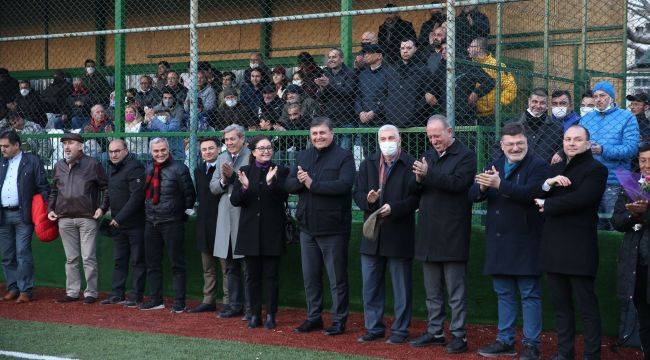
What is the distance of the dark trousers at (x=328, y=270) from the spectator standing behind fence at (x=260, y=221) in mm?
338

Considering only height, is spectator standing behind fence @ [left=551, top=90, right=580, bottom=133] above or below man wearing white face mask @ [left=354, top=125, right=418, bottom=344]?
above

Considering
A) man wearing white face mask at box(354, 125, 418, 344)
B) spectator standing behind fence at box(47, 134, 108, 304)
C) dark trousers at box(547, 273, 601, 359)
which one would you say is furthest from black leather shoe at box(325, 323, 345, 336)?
spectator standing behind fence at box(47, 134, 108, 304)

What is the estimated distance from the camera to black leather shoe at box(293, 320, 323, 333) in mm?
8805

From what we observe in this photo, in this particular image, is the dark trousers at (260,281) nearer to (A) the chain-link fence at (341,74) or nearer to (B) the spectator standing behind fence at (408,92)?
(A) the chain-link fence at (341,74)

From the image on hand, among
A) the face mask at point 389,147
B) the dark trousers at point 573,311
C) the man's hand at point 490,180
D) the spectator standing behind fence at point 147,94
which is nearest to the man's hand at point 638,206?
the dark trousers at point 573,311

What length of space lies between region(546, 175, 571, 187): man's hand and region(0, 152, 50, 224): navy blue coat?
629 centimetres

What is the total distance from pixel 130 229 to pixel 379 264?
3412 mm

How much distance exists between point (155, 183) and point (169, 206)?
0.94ft

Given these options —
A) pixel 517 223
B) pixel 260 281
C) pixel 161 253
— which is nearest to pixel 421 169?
pixel 517 223

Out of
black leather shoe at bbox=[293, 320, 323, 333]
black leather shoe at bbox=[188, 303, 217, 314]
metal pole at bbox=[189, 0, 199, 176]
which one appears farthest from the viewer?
metal pole at bbox=[189, 0, 199, 176]

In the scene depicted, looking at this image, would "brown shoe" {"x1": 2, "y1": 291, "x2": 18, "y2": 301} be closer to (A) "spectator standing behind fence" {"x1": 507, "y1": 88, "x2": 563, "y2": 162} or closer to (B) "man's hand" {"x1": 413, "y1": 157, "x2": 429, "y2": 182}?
(B) "man's hand" {"x1": 413, "y1": 157, "x2": 429, "y2": 182}

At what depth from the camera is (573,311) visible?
713 cm

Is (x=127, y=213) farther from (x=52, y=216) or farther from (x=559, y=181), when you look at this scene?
(x=559, y=181)

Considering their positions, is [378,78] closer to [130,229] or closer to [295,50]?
[130,229]
